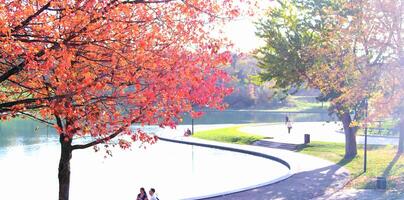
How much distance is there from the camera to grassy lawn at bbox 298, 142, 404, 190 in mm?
22166

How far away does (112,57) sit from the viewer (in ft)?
33.0

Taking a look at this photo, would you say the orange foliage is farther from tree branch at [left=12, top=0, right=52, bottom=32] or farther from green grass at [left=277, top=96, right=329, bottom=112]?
green grass at [left=277, top=96, right=329, bottom=112]

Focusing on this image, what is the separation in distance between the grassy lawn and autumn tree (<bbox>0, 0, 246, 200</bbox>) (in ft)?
42.2

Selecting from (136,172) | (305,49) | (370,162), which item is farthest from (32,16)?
(370,162)

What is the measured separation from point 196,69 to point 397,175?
52.4 feet

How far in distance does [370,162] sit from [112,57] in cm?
2149

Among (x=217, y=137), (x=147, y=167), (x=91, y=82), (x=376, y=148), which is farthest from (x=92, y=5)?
(x=217, y=137)

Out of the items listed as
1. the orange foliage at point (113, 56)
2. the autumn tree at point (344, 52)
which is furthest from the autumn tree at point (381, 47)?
the orange foliage at point (113, 56)

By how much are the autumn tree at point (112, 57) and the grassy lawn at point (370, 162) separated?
1287 centimetres

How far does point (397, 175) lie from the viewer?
23422 millimetres

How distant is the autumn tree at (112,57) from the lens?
9.10 m

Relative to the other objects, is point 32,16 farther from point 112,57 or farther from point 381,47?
point 381,47

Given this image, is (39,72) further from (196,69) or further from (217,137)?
(217,137)

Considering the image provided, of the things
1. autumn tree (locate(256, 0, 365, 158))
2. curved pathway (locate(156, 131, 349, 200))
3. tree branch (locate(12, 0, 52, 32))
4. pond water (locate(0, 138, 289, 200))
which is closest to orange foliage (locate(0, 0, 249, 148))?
tree branch (locate(12, 0, 52, 32))
